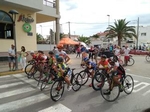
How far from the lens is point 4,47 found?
12.1 m

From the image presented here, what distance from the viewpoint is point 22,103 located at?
15.6 feet

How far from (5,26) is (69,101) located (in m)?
11.0

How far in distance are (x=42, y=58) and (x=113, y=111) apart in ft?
15.8

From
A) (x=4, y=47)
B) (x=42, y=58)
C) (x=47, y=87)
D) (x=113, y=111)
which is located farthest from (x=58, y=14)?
(x=113, y=111)

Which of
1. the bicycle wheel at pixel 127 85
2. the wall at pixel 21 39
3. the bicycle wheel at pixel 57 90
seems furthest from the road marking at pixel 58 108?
the wall at pixel 21 39

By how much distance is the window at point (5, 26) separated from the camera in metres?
12.2

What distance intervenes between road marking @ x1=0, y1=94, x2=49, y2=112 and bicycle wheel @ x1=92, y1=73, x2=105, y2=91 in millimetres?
2086

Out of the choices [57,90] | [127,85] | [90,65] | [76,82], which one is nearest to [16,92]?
[57,90]

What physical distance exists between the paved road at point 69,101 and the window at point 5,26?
309 inches

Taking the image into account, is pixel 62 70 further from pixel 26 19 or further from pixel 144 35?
pixel 144 35

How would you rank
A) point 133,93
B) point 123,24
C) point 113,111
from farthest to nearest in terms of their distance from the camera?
point 123,24 → point 133,93 → point 113,111

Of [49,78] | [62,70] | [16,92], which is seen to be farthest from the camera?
[49,78]

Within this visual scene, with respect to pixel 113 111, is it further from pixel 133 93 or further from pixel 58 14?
pixel 58 14

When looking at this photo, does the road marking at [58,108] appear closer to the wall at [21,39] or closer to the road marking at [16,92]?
the road marking at [16,92]
